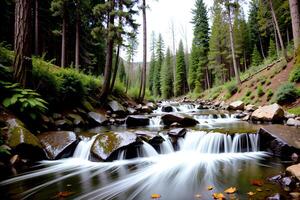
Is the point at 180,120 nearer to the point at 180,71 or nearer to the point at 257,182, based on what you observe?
the point at 257,182

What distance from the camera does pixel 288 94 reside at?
11.0m

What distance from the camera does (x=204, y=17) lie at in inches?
1394

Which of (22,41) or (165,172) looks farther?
(22,41)

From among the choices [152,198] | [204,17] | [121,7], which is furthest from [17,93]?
[204,17]

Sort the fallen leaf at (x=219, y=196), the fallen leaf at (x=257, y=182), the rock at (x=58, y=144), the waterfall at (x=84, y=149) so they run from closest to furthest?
1. the fallen leaf at (x=219, y=196)
2. the fallen leaf at (x=257, y=182)
3. the rock at (x=58, y=144)
4. the waterfall at (x=84, y=149)

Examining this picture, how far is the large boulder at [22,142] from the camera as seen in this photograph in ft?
17.9

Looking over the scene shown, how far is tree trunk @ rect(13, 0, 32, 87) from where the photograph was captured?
277 inches

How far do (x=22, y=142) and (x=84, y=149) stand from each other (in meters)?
1.77

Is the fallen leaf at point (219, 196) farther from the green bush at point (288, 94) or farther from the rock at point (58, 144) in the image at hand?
the green bush at point (288, 94)

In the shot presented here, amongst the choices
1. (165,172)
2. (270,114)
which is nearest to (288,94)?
(270,114)

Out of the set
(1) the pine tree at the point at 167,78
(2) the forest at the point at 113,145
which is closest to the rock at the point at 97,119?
(2) the forest at the point at 113,145

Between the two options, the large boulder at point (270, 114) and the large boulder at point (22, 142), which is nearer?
the large boulder at point (22, 142)

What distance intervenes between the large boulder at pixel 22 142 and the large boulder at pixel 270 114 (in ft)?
31.5

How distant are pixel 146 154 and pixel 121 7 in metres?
11.3
